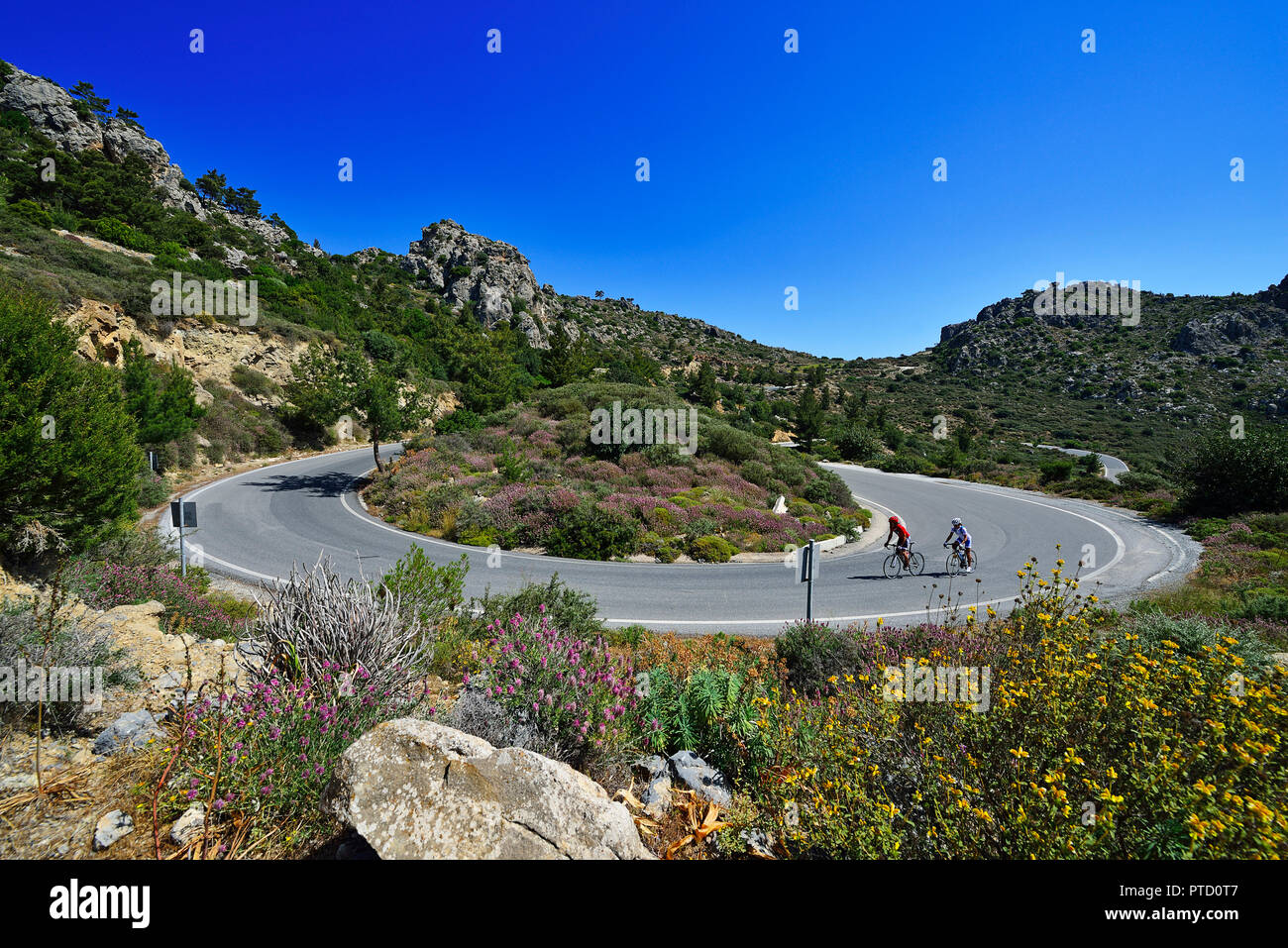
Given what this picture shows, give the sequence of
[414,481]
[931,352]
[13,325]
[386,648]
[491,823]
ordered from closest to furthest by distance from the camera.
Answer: [491,823] < [386,648] < [13,325] < [414,481] < [931,352]

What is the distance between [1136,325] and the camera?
7419 centimetres

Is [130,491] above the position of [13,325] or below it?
below

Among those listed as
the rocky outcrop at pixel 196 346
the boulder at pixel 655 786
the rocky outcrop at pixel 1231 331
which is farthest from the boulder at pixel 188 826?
the rocky outcrop at pixel 1231 331

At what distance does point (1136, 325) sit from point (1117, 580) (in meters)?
94.0

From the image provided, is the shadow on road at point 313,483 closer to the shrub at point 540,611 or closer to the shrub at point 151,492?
the shrub at point 151,492

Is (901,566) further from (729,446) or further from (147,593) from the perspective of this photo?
(147,593)

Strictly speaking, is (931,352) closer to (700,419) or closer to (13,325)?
(700,419)

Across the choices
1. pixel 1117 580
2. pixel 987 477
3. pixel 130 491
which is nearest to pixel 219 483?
pixel 130 491

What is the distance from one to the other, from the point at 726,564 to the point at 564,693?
9.77m

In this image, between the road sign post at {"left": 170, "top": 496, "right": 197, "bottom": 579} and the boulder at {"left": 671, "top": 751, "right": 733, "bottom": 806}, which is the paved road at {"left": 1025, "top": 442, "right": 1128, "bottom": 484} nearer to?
the boulder at {"left": 671, "top": 751, "right": 733, "bottom": 806}

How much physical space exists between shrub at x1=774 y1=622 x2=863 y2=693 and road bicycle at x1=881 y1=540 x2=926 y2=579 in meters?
6.59

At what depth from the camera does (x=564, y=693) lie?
3.61 meters

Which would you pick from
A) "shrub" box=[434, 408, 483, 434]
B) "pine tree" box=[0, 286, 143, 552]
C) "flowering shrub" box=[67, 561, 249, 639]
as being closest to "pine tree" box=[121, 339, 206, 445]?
"shrub" box=[434, 408, 483, 434]

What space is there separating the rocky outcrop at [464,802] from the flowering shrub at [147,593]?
4.88m
